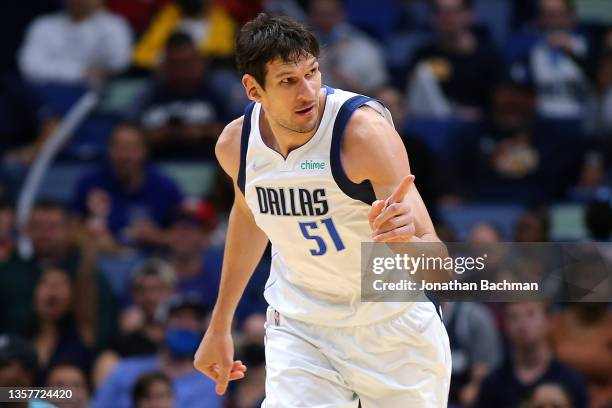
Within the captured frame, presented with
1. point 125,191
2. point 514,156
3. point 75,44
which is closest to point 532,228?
point 514,156

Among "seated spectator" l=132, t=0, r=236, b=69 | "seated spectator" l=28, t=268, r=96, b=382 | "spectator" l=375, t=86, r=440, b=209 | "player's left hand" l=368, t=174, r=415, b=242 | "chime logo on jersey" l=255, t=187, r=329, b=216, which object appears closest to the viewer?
"player's left hand" l=368, t=174, r=415, b=242

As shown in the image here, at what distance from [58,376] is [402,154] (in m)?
3.77

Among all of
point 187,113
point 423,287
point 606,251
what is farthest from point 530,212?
point 423,287

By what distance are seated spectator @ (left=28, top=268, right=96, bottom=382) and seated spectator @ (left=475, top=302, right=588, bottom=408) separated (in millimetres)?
2860

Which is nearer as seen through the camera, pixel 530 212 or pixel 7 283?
pixel 7 283

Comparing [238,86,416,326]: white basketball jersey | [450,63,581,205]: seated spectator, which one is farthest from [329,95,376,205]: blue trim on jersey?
A: [450,63,581,205]: seated spectator

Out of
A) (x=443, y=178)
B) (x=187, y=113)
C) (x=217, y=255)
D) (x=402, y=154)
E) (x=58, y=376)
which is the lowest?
(x=58, y=376)

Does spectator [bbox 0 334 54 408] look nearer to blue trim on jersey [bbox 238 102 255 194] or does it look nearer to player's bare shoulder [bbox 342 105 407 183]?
blue trim on jersey [bbox 238 102 255 194]

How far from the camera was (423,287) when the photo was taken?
499 cm

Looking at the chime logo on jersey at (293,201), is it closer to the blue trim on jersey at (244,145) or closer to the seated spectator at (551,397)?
the blue trim on jersey at (244,145)

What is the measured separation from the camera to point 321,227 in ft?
16.3

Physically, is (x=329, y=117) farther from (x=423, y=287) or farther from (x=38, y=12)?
(x=38, y=12)

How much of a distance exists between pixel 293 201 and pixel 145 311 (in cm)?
413

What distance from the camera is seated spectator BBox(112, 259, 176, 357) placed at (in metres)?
8.59
